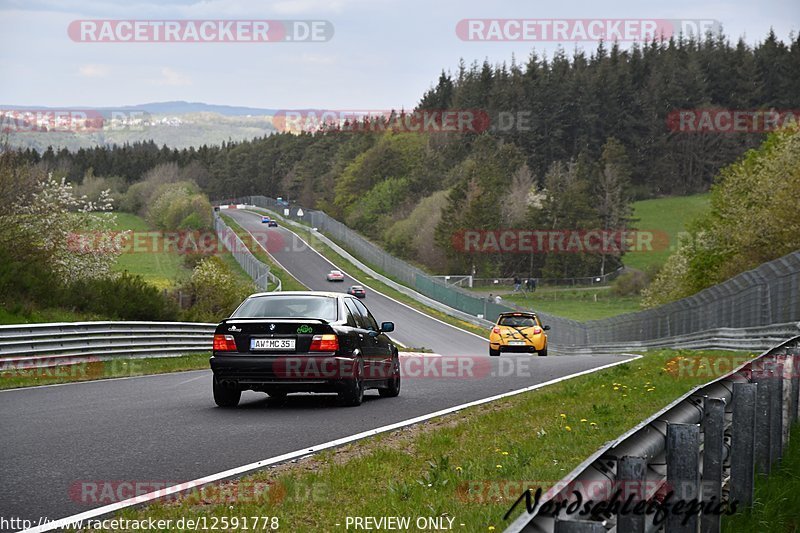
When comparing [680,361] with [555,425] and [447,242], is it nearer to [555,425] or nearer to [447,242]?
[555,425]

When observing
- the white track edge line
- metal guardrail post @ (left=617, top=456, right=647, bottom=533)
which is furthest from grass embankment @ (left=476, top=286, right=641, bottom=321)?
metal guardrail post @ (left=617, top=456, right=647, bottom=533)

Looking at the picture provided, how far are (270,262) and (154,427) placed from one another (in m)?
84.6

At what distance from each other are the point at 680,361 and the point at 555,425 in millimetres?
12259

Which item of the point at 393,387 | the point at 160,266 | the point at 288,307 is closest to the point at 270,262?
the point at 160,266

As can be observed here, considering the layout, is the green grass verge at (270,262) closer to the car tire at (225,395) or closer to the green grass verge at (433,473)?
the car tire at (225,395)

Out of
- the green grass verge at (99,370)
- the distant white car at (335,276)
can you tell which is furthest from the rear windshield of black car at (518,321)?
the distant white car at (335,276)

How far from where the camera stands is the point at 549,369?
79.8 ft

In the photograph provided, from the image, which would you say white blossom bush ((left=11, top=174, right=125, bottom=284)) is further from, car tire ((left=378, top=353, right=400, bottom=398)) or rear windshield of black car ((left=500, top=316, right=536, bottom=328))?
car tire ((left=378, top=353, right=400, bottom=398))

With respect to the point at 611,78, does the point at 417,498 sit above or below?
below

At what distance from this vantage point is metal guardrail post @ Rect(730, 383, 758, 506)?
5969mm

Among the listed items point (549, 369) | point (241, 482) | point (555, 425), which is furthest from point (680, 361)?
point (241, 482)

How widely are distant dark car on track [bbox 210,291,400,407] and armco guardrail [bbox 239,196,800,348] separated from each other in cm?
1081

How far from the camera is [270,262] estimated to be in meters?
95.0

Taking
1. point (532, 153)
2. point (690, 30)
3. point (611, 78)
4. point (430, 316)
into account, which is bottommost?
point (430, 316)
